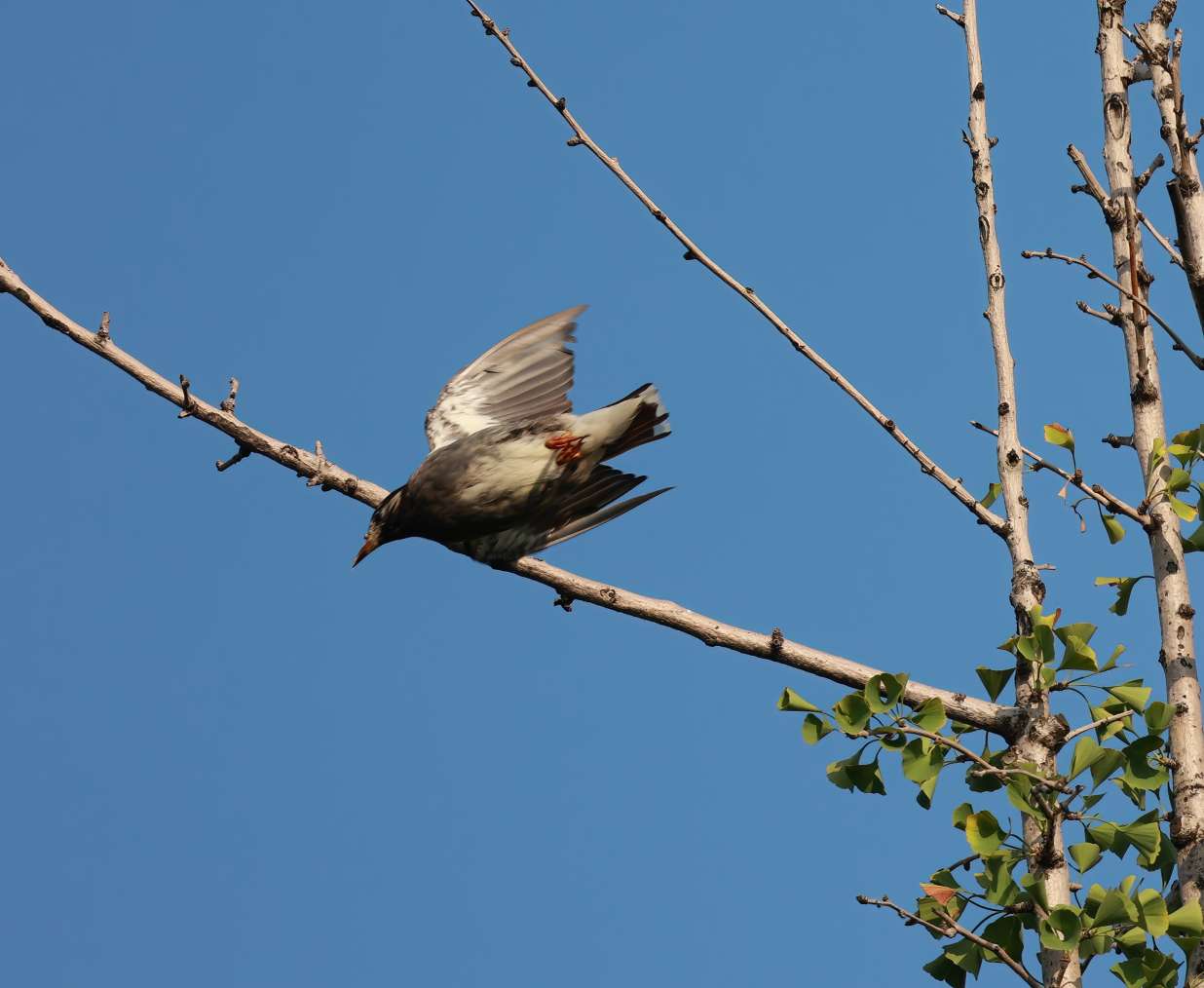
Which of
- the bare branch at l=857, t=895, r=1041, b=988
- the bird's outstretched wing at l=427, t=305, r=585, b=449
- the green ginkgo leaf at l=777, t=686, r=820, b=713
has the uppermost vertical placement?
the bird's outstretched wing at l=427, t=305, r=585, b=449

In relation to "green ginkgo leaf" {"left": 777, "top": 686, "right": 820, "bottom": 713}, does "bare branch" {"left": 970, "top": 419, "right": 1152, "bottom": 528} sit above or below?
above

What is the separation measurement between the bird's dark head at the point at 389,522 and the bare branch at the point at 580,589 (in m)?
0.12

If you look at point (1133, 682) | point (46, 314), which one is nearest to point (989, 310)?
point (1133, 682)

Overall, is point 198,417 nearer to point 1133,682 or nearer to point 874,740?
point 874,740

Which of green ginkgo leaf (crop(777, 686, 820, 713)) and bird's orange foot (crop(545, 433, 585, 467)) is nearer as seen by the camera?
green ginkgo leaf (crop(777, 686, 820, 713))

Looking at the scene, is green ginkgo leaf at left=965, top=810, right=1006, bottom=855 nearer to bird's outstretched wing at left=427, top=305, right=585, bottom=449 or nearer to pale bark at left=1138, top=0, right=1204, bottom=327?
pale bark at left=1138, top=0, right=1204, bottom=327

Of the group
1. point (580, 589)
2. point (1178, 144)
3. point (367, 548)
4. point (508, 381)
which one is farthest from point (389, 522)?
point (1178, 144)

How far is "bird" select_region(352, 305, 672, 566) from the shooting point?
7164mm

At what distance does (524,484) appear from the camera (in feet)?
23.6

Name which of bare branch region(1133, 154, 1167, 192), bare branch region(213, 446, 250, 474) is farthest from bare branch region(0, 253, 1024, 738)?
bare branch region(1133, 154, 1167, 192)

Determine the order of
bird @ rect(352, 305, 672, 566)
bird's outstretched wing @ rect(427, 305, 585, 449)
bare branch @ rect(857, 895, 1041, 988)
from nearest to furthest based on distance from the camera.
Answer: bare branch @ rect(857, 895, 1041, 988), bird @ rect(352, 305, 672, 566), bird's outstretched wing @ rect(427, 305, 585, 449)

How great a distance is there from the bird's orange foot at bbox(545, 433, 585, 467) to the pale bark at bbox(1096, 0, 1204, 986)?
2501 mm

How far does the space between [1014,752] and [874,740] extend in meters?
0.49

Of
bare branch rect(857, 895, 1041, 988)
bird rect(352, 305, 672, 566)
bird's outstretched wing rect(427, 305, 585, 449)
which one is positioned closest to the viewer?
bare branch rect(857, 895, 1041, 988)
